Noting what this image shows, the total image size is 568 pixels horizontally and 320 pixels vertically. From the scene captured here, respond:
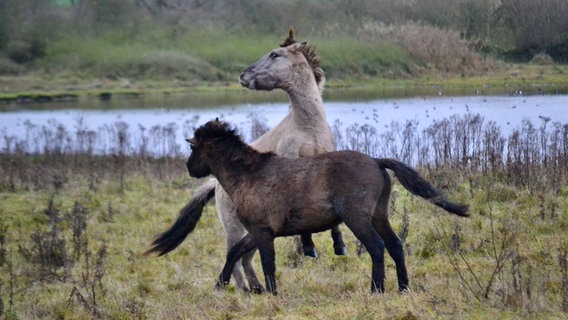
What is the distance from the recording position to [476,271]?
7832 millimetres

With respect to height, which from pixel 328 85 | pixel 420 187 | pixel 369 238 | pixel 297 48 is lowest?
pixel 328 85

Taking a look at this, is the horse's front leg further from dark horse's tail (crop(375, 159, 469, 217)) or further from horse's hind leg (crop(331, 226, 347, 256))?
dark horse's tail (crop(375, 159, 469, 217))

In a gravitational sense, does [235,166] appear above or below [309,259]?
above

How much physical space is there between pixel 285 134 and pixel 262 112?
2300cm

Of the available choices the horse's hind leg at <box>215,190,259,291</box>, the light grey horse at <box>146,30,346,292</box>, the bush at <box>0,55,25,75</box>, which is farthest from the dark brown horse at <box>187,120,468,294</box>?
the bush at <box>0,55,25,75</box>

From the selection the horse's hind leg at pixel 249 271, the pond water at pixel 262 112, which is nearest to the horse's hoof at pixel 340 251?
the horse's hind leg at pixel 249 271

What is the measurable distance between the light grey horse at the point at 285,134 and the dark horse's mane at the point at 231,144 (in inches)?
27.3

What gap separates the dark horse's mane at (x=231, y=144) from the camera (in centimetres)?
831

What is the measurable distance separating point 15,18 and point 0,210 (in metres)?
47.6

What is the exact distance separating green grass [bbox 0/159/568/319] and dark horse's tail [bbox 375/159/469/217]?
47 cm

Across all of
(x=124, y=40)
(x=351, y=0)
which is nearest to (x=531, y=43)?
(x=351, y=0)

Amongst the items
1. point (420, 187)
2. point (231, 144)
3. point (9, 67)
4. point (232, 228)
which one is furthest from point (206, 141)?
point (9, 67)

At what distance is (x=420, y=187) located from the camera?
737cm

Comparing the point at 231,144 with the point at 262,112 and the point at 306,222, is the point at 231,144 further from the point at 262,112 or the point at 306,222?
the point at 262,112
